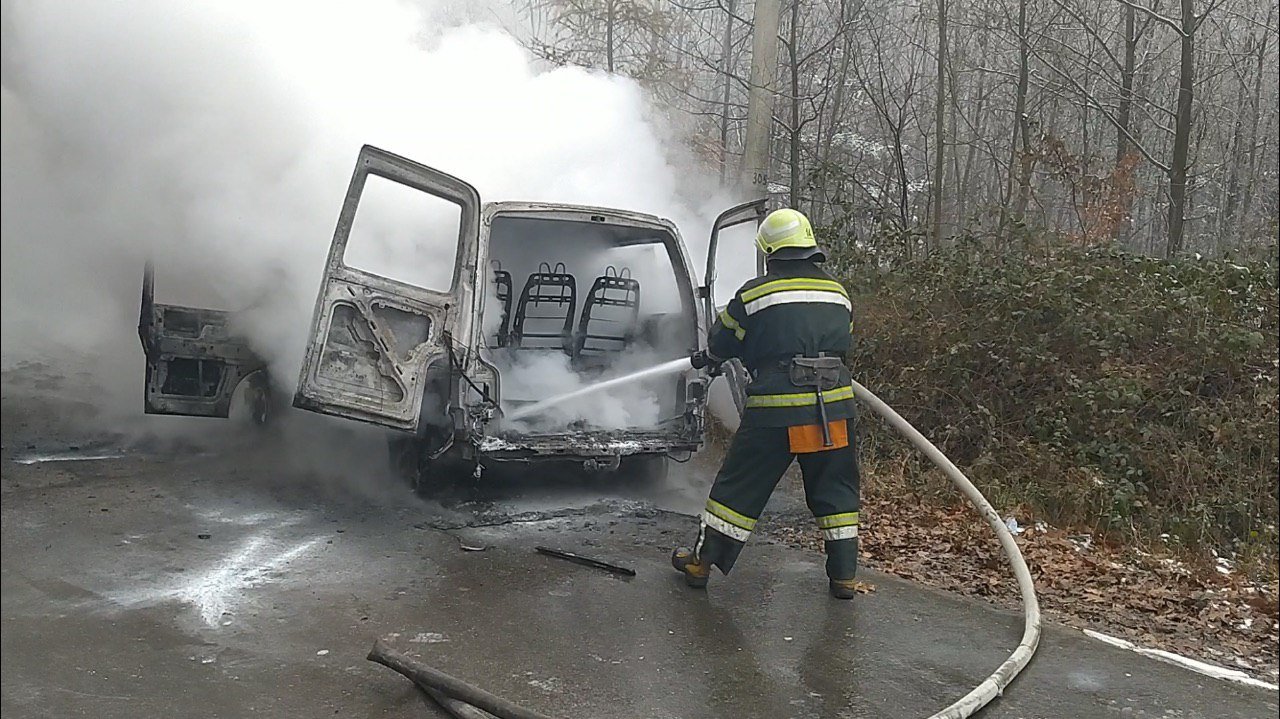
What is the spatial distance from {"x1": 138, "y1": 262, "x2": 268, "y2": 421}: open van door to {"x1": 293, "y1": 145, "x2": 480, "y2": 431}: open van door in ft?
5.28

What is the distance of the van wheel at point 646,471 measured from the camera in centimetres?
723

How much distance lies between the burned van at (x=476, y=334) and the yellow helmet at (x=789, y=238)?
5.27 ft

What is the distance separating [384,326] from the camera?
5.79 metres

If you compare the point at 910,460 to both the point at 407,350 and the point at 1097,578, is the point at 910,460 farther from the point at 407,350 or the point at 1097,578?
the point at 407,350

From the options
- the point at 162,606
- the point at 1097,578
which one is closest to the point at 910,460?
the point at 1097,578

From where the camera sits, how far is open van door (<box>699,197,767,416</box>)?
6449 mm

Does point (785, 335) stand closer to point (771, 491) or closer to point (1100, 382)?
point (771, 491)

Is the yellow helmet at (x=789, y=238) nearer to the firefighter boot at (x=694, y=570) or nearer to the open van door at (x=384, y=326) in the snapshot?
the firefighter boot at (x=694, y=570)

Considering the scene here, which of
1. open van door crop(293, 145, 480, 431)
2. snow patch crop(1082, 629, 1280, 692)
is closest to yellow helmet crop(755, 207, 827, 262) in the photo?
open van door crop(293, 145, 480, 431)

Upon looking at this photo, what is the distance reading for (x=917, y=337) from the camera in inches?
324

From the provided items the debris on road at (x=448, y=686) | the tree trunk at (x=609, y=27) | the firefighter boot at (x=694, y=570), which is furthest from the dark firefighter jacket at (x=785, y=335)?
the tree trunk at (x=609, y=27)

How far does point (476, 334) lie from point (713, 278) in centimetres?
170

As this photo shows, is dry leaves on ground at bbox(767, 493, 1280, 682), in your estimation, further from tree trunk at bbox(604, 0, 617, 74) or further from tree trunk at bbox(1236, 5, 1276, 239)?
tree trunk at bbox(1236, 5, 1276, 239)

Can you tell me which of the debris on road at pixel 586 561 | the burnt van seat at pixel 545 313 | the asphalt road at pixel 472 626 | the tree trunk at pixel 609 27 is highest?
the tree trunk at pixel 609 27
